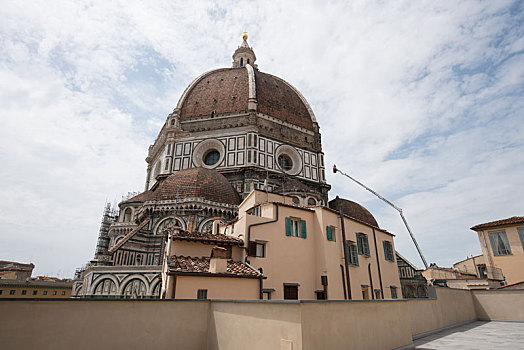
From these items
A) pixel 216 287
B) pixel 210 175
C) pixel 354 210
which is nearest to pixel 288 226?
pixel 216 287

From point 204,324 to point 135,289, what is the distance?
10209 millimetres

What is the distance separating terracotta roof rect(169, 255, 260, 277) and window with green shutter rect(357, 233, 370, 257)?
21.4ft

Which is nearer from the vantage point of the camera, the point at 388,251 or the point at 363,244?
the point at 363,244

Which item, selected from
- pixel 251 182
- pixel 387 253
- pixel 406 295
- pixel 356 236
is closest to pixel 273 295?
pixel 356 236

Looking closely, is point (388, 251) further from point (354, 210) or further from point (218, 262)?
point (354, 210)

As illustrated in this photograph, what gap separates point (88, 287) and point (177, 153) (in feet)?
57.4

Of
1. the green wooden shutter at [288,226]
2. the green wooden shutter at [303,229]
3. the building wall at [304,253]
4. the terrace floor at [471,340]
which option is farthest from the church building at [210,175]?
the terrace floor at [471,340]

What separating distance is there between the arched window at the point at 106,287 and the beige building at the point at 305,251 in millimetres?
6321

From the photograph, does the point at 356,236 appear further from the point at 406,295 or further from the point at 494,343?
the point at 406,295

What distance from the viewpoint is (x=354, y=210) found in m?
29.5

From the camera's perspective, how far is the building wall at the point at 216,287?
9.23 meters

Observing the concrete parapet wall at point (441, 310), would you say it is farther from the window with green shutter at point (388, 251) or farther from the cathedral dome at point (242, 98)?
the cathedral dome at point (242, 98)

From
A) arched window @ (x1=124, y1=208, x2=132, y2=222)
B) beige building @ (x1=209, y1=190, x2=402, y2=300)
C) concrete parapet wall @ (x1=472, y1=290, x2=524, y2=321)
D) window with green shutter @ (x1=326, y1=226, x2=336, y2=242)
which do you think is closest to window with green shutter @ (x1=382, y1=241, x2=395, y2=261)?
beige building @ (x1=209, y1=190, x2=402, y2=300)

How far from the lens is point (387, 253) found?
17.2 meters
